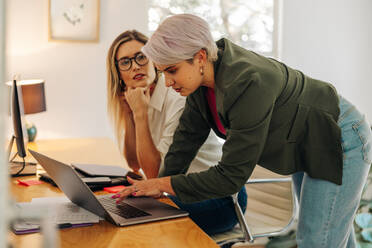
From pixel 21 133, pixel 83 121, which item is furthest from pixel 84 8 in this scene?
pixel 21 133

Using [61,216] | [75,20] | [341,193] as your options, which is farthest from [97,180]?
[75,20]

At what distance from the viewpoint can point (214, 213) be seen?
1543mm

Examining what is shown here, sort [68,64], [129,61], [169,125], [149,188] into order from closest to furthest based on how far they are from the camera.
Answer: [149,188] < [169,125] < [129,61] < [68,64]

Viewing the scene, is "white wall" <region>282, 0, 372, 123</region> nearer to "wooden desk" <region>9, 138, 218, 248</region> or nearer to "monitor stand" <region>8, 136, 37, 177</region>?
"monitor stand" <region>8, 136, 37, 177</region>

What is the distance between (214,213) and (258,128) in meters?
0.52

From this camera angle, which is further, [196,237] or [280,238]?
[280,238]

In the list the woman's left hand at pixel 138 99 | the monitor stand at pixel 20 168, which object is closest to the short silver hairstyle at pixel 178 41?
the woman's left hand at pixel 138 99

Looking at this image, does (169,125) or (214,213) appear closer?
(214,213)

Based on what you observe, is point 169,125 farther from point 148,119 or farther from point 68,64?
point 68,64

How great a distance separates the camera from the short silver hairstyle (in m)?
1.16

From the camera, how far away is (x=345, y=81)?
3.91 m

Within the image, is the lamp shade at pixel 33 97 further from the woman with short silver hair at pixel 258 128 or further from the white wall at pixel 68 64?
the woman with short silver hair at pixel 258 128

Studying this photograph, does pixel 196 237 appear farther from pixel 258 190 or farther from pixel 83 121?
pixel 83 121

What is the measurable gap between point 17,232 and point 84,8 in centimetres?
276
